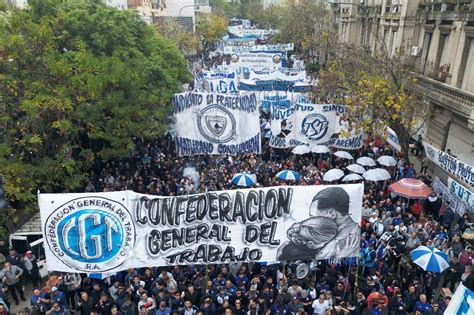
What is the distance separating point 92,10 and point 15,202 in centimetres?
864

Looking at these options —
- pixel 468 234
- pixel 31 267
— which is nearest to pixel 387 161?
pixel 468 234

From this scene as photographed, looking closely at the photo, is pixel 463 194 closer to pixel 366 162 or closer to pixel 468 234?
pixel 468 234

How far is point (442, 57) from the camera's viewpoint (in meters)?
20.8

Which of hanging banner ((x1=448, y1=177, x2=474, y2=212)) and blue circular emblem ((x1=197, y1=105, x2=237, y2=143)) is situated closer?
hanging banner ((x1=448, y1=177, x2=474, y2=212))

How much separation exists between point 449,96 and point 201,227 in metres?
14.3

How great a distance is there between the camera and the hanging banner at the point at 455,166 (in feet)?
43.2

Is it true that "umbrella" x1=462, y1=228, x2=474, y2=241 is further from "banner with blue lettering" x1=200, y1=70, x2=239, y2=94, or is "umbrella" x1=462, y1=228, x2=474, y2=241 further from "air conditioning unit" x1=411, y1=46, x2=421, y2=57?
"banner with blue lettering" x1=200, y1=70, x2=239, y2=94

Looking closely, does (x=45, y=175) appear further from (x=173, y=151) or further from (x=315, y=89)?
(x=315, y=89)

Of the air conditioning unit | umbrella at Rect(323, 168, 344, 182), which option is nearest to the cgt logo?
umbrella at Rect(323, 168, 344, 182)

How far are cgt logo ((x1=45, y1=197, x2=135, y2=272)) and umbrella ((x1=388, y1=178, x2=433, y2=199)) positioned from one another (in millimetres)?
8839

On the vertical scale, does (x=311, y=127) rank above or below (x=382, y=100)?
below

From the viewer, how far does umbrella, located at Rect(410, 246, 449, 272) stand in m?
9.59

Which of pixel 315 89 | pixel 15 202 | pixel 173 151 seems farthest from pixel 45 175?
pixel 315 89

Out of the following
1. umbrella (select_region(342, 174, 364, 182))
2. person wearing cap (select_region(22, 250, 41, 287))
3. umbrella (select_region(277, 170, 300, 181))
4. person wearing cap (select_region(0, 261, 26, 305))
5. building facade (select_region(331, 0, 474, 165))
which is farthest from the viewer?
building facade (select_region(331, 0, 474, 165))
